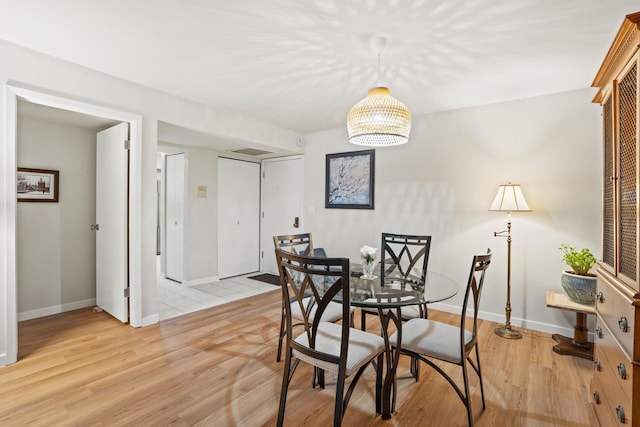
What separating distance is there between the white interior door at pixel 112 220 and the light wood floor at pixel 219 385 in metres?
0.42

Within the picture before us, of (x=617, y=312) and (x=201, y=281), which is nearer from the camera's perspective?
(x=617, y=312)

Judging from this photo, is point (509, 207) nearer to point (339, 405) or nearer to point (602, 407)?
point (602, 407)

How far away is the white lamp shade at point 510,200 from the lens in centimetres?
301

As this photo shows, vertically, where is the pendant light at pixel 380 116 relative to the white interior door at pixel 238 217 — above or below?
above

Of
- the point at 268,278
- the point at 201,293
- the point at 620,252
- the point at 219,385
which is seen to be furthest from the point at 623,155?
the point at 268,278

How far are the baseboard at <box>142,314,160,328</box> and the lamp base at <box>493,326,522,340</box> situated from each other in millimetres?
3454

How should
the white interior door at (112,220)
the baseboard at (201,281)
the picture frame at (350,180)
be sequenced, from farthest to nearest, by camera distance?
the baseboard at (201,281) → the picture frame at (350,180) → the white interior door at (112,220)

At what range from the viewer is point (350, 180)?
4.53 metres

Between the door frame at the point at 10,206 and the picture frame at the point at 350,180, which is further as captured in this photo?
the picture frame at the point at 350,180

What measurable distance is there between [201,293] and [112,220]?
62.5 inches

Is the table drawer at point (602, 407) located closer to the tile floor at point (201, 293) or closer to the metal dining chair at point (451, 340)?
the metal dining chair at point (451, 340)

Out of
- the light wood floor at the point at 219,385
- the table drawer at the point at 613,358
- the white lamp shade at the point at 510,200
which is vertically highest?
the white lamp shade at the point at 510,200

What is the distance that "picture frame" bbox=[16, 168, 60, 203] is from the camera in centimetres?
334

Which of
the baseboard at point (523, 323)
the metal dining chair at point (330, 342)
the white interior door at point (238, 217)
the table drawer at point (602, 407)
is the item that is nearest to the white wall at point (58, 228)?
the white interior door at point (238, 217)
